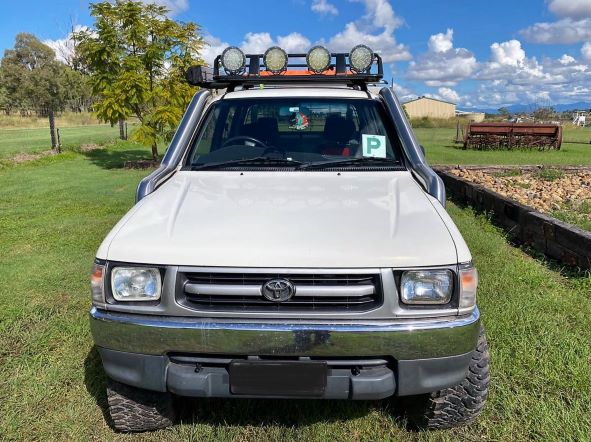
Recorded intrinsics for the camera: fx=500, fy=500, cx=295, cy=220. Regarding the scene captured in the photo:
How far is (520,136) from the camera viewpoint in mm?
19469

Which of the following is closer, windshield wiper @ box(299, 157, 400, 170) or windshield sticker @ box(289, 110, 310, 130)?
windshield wiper @ box(299, 157, 400, 170)

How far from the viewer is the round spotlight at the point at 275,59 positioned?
389 cm

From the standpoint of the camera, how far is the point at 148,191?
295cm

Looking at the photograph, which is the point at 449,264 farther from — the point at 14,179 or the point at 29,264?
the point at 14,179

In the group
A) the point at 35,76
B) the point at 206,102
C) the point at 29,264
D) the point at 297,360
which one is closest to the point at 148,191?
the point at 206,102

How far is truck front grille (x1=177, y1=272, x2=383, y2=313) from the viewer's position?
84.5 inches

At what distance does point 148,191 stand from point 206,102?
1057 mm

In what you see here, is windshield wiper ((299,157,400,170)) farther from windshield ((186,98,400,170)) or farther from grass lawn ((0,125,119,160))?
grass lawn ((0,125,119,160))

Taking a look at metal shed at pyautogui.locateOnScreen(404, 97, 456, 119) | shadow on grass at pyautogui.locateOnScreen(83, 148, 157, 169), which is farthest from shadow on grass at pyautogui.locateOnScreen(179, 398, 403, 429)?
metal shed at pyautogui.locateOnScreen(404, 97, 456, 119)

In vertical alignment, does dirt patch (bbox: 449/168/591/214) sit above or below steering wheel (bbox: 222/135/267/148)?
below

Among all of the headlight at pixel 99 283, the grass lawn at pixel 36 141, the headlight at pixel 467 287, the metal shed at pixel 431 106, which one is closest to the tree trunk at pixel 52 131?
the grass lawn at pixel 36 141

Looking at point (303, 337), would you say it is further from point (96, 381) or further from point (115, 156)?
point (115, 156)

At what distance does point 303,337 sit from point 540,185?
350 inches

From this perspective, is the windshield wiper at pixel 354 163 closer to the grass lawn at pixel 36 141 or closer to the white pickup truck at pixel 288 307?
the white pickup truck at pixel 288 307
